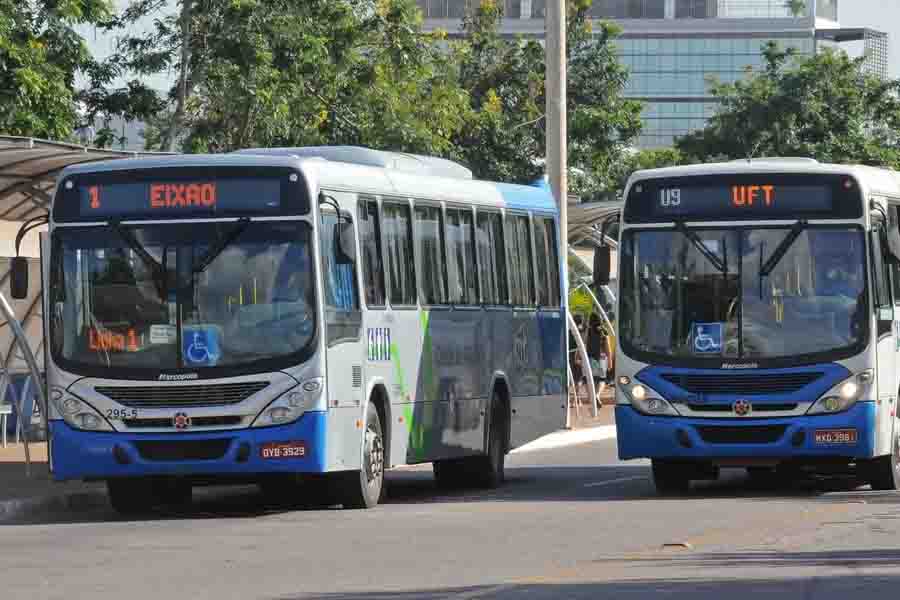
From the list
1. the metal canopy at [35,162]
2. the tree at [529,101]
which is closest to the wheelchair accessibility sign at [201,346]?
the metal canopy at [35,162]

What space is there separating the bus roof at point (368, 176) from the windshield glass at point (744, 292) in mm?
2025

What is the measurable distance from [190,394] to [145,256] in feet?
3.93

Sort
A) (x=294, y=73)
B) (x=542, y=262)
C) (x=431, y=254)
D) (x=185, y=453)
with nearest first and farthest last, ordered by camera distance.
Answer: (x=185, y=453) → (x=431, y=254) → (x=542, y=262) → (x=294, y=73)

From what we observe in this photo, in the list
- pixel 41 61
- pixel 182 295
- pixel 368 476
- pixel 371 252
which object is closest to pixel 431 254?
pixel 371 252

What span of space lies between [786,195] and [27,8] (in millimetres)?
16082

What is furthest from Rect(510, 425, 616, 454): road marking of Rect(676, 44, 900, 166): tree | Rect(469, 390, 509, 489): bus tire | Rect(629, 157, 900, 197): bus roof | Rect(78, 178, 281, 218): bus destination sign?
Rect(676, 44, 900, 166): tree

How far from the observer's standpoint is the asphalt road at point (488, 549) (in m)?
12.4

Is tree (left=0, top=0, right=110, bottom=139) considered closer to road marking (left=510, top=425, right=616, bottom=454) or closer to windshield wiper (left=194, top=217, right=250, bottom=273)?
road marking (left=510, top=425, right=616, bottom=454)

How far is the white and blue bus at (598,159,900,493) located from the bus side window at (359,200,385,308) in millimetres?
2330

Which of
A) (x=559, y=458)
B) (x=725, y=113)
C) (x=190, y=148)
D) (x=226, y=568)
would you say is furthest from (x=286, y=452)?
(x=725, y=113)

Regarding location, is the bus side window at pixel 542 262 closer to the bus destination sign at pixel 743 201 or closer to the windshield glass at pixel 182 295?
the bus destination sign at pixel 743 201

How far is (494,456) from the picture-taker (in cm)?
2259

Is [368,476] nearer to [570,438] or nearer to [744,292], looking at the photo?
[744,292]

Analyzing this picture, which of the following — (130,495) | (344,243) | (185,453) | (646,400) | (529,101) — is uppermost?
(529,101)
